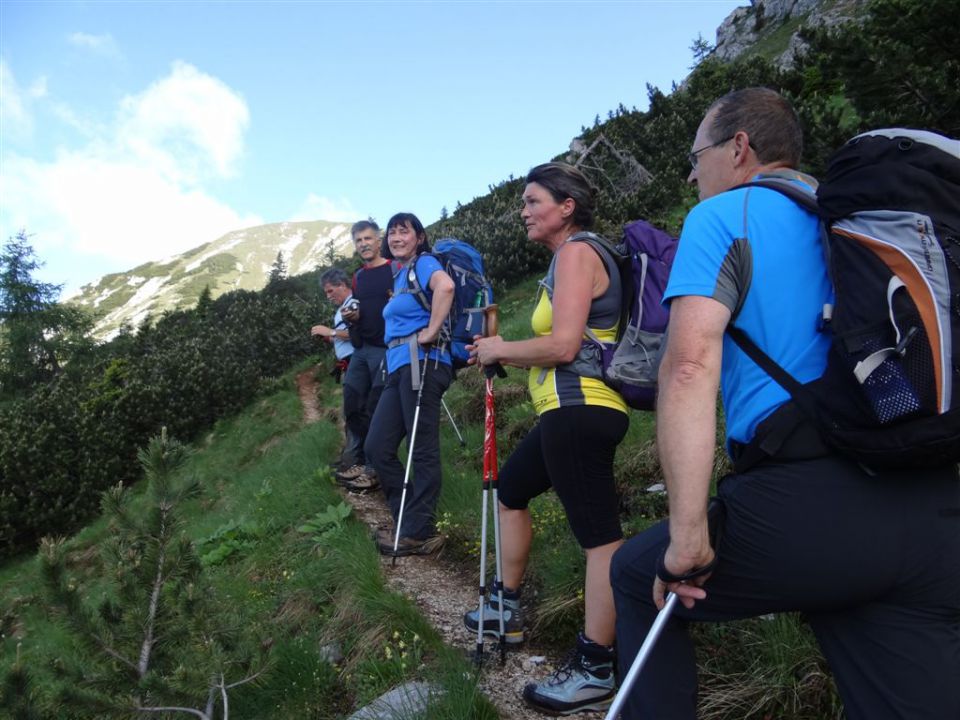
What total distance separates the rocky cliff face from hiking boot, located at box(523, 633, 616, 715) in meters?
25.8

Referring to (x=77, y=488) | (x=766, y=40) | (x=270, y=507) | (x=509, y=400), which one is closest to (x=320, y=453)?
(x=270, y=507)

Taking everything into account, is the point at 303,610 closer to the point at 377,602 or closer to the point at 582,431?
the point at 377,602

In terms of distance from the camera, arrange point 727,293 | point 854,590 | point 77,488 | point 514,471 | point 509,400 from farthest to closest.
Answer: point 77,488
point 509,400
point 514,471
point 727,293
point 854,590

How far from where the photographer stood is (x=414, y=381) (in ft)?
16.9

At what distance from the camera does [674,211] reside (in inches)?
602

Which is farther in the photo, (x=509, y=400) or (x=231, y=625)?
(x=509, y=400)

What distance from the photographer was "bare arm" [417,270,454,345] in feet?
16.7

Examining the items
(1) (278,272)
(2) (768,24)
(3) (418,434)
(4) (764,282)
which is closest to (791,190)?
(4) (764,282)

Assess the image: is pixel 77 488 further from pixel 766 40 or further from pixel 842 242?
pixel 766 40

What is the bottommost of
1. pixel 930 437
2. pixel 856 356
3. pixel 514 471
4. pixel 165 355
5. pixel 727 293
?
pixel 514 471

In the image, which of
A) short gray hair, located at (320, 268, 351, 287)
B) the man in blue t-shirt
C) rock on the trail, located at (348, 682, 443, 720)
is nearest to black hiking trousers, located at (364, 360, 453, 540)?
rock on the trail, located at (348, 682, 443, 720)

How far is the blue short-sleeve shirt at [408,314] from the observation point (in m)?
5.28

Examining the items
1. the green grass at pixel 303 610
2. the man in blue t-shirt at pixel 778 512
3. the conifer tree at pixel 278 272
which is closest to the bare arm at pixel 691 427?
the man in blue t-shirt at pixel 778 512

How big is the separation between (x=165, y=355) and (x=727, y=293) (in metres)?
17.7
